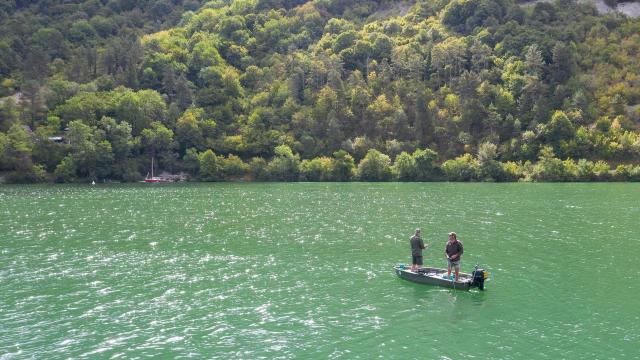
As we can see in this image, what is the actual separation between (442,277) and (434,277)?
519mm

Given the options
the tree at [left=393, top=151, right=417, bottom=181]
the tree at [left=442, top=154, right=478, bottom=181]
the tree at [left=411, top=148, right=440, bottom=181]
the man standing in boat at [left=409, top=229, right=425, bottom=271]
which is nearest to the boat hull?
the man standing in boat at [left=409, top=229, right=425, bottom=271]

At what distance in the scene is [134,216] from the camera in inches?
2830

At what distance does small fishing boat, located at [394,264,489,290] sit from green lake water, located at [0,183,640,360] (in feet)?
1.90

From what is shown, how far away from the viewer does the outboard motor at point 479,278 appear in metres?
33.3

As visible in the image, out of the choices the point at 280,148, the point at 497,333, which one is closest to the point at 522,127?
the point at 280,148

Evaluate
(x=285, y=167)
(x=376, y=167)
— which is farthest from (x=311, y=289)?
(x=285, y=167)

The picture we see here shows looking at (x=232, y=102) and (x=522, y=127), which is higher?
(x=232, y=102)

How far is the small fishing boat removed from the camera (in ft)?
110

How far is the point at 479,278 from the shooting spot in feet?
110

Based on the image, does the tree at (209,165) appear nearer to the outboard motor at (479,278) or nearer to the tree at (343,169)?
the tree at (343,169)

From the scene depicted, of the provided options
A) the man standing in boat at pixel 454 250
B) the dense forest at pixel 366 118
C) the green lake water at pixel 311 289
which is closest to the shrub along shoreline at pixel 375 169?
the dense forest at pixel 366 118

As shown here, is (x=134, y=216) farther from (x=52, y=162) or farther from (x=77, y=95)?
(x=77, y=95)

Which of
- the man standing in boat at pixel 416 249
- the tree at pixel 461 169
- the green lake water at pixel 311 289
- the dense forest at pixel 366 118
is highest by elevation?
the dense forest at pixel 366 118

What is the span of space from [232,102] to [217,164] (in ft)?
126
